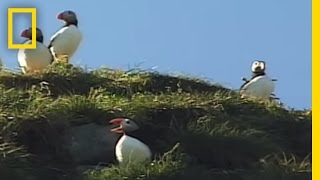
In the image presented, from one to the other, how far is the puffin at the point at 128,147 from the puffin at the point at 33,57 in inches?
105

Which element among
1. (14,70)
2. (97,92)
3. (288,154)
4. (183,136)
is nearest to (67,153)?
(183,136)

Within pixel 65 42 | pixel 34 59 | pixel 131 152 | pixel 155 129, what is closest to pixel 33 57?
pixel 34 59

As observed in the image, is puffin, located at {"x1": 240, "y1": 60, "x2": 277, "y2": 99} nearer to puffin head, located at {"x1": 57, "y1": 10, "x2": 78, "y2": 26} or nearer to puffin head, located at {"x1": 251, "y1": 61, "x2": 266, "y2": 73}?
puffin head, located at {"x1": 251, "y1": 61, "x2": 266, "y2": 73}

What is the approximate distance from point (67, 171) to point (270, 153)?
1.84 meters

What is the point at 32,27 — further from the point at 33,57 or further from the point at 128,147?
the point at 128,147

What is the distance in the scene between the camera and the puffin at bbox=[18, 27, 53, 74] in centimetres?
873

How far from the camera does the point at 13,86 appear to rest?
769 cm

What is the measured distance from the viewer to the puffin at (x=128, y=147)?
5559 millimetres

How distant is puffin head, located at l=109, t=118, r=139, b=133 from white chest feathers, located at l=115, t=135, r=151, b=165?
5.9 inches

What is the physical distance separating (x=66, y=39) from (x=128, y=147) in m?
4.46

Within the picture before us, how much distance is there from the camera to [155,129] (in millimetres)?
6719

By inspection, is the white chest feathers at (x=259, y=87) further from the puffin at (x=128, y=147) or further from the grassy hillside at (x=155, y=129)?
the puffin at (x=128, y=147)

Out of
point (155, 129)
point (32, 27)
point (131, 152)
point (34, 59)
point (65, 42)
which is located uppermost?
point (32, 27)

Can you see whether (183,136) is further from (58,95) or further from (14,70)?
(14,70)
